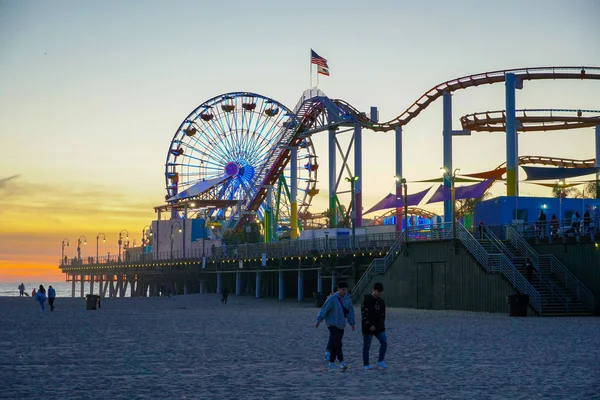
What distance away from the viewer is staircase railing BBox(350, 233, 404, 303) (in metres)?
48.5

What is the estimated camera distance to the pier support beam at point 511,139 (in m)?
52.1

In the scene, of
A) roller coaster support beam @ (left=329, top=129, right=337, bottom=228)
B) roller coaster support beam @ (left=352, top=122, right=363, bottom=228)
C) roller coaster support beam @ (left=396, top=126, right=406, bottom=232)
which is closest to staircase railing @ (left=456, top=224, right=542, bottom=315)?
roller coaster support beam @ (left=396, top=126, right=406, bottom=232)

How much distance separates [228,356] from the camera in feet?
63.9

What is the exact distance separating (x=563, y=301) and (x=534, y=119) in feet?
→ 87.3

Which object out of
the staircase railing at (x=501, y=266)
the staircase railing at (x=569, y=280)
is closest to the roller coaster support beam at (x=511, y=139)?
the staircase railing at (x=501, y=266)

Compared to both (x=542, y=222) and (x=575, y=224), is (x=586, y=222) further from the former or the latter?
(x=542, y=222)

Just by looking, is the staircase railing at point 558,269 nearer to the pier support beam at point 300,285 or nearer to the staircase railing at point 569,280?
the staircase railing at point 569,280

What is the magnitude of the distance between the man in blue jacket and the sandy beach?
0.47 meters

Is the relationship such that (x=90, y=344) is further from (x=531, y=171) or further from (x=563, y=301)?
(x=531, y=171)

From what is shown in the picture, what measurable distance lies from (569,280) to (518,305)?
3.96m

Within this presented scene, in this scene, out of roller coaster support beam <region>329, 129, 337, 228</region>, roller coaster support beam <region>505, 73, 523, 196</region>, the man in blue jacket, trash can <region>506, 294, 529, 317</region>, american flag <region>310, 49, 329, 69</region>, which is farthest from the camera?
roller coaster support beam <region>329, 129, 337, 228</region>

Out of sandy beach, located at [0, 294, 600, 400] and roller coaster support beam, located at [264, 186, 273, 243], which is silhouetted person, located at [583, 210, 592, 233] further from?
roller coaster support beam, located at [264, 186, 273, 243]

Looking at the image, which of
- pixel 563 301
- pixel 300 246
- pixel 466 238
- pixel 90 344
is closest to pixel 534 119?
pixel 300 246

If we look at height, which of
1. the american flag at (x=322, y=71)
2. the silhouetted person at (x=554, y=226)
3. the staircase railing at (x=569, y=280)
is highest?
the american flag at (x=322, y=71)
